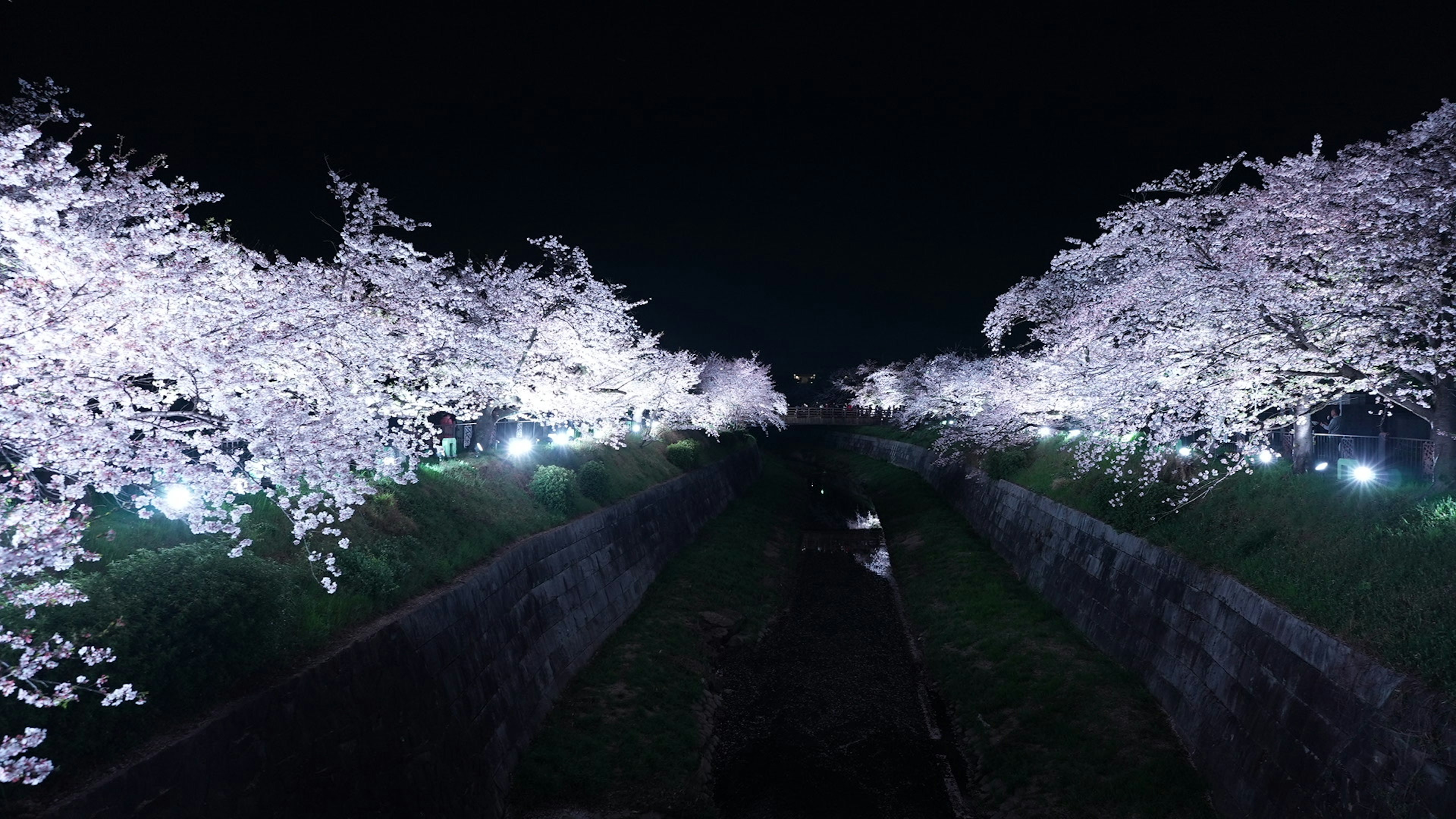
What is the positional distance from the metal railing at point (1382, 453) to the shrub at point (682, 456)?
2330cm

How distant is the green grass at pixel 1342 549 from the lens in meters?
8.72

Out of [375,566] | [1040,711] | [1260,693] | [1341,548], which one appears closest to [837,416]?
[1040,711]

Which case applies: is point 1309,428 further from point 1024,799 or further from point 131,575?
point 131,575

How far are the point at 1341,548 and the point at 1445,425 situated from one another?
3.66 metres

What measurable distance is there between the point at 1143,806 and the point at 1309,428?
9.99 m

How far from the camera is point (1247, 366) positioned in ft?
43.7

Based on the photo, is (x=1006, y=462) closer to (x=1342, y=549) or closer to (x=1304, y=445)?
(x=1304, y=445)

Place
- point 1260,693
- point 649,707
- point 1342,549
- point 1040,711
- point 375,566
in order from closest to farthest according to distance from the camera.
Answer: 1. point 1260,693
2. point 1342,549
3. point 375,566
4. point 1040,711
5. point 649,707

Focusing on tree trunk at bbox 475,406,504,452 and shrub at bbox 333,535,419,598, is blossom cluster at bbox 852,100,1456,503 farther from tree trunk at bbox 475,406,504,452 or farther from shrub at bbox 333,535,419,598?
tree trunk at bbox 475,406,504,452

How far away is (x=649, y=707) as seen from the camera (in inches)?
600

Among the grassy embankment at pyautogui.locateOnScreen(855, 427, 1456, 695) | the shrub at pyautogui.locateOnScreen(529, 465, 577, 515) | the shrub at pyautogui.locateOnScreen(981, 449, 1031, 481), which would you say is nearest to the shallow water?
the shrub at pyautogui.locateOnScreen(529, 465, 577, 515)

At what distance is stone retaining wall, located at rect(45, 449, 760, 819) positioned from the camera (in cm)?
684

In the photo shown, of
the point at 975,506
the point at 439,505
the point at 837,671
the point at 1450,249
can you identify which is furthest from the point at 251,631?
the point at 975,506

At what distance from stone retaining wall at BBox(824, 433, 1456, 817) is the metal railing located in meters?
4.30
